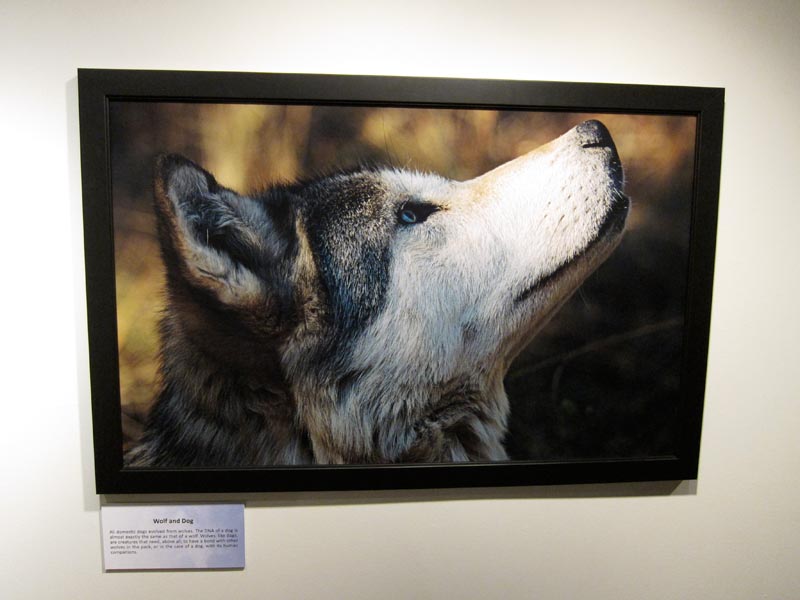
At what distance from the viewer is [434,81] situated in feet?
2.42

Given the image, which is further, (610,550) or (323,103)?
(610,550)

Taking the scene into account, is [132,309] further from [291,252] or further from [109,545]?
[109,545]

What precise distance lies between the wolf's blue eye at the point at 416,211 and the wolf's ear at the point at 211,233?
0.23m

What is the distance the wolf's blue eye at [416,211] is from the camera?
0.76 m

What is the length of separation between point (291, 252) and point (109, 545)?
25.7 inches

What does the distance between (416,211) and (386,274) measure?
13cm

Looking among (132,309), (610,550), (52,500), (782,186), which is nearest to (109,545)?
(52,500)

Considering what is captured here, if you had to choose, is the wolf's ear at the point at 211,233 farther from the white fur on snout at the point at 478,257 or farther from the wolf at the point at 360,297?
the white fur on snout at the point at 478,257

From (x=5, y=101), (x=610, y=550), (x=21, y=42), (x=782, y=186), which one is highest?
(x=21, y=42)

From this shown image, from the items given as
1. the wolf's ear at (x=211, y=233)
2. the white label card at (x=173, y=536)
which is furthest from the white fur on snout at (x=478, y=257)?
the white label card at (x=173, y=536)

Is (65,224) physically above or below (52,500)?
above

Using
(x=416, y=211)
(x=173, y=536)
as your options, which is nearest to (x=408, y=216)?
(x=416, y=211)

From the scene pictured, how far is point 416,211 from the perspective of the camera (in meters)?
0.77

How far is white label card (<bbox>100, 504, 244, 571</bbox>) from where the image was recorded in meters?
0.79
